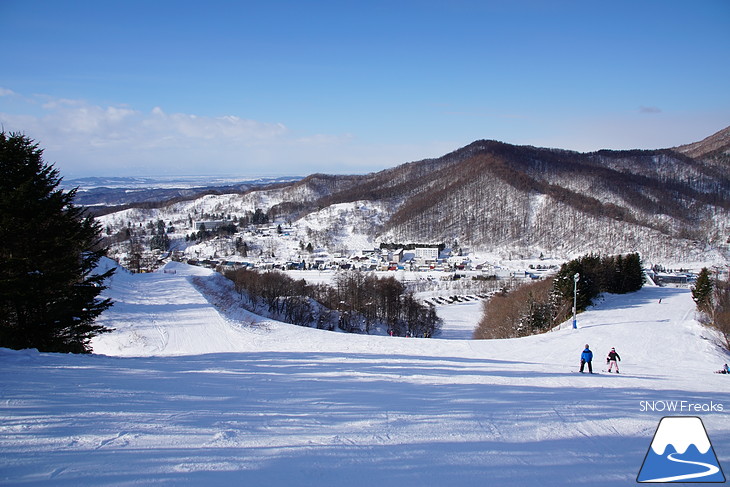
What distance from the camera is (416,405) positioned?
598 centimetres

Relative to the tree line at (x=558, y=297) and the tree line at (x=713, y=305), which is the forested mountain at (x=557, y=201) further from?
the tree line at (x=713, y=305)

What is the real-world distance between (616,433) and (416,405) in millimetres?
2643

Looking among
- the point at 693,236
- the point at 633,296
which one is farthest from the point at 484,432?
the point at 693,236

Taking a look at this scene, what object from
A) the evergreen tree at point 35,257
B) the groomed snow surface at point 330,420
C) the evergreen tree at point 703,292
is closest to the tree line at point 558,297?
the evergreen tree at point 703,292

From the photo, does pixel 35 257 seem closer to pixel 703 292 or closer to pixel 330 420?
pixel 330 420

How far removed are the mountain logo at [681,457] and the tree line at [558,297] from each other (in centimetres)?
2011

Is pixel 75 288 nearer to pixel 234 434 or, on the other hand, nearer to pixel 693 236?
pixel 234 434

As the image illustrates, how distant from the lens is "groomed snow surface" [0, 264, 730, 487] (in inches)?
148

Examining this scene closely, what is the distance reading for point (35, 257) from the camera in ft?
34.2

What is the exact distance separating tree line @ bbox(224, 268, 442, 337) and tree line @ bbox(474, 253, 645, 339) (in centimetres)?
610

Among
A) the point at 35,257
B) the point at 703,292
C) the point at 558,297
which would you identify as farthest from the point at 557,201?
the point at 35,257

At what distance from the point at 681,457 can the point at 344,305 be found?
101ft
